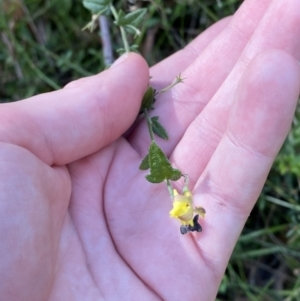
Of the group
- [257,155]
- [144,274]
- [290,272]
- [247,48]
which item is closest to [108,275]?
[144,274]

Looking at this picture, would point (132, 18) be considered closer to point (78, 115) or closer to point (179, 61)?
point (179, 61)

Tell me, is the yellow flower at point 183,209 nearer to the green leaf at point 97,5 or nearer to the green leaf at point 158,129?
the green leaf at point 158,129

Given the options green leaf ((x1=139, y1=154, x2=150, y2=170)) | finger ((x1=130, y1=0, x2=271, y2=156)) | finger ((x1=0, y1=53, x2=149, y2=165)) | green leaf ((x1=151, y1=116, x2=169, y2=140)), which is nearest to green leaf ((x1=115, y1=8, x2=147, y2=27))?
finger ((x1=0, y1=53, x2=149, y2=165))

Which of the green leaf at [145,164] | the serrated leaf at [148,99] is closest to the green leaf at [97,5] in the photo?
the serrated leaf at [148,99]

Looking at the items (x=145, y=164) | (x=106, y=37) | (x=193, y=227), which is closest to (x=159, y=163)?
(x=145, y=164)

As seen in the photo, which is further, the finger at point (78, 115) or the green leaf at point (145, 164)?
the green leaf at point (145, 164)

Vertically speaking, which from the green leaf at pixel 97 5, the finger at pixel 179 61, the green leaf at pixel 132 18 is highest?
the green leaf at pixel 97 5

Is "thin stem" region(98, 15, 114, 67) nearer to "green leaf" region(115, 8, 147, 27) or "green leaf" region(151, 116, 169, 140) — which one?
"green leaf" region(115, 8, 147, 27)
